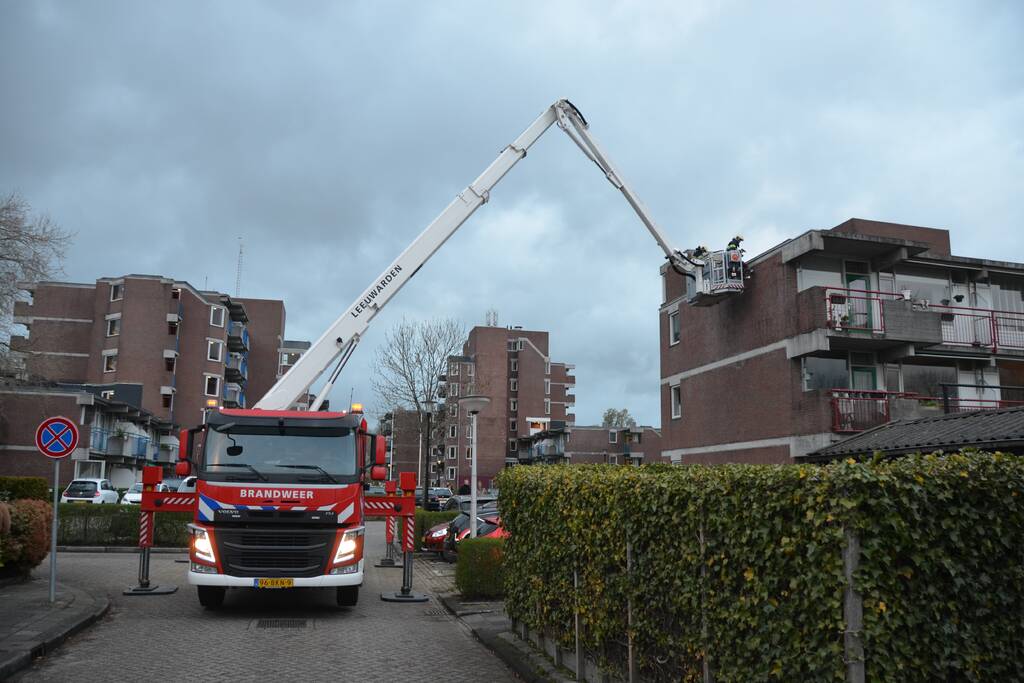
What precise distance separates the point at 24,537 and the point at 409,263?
8.47m

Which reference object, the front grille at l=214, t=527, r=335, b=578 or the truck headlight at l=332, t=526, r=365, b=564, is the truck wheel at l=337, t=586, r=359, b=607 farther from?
the front grille at l=214, t=527, r=335, b=578

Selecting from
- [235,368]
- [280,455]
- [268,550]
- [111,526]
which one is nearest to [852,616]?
[268,550]

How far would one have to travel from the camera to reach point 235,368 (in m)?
78.9

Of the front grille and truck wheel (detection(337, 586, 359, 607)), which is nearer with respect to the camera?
the front grille

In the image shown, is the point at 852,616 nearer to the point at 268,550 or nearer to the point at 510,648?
the point at 510,648

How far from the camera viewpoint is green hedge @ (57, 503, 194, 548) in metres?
25.0

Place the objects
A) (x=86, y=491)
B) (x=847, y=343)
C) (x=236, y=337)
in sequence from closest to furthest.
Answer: (x=847, y=343) < (x=86, y=491) < (x=236, y=337)

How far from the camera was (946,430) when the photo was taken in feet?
50.9

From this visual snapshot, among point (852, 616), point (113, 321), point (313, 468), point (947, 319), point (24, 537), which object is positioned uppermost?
point (113, 321)

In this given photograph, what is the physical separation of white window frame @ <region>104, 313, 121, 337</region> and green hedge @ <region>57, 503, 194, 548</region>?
1817 inches

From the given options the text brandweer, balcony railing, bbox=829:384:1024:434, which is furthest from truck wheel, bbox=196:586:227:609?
balcony railing, bbox=829:384:1024:434

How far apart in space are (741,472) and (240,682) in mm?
5751

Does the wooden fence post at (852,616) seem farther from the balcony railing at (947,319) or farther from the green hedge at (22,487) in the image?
the balcony railing at (947,319)

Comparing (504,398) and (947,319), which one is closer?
(947,319)
